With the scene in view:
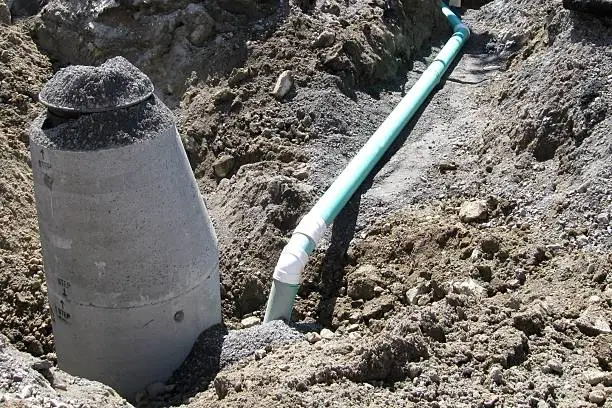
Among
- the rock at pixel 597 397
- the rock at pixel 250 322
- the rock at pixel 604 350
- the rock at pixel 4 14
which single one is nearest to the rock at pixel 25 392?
the rock at pixel 250 322

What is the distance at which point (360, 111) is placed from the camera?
10.3m

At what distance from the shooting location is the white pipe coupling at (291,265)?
24.6 ft

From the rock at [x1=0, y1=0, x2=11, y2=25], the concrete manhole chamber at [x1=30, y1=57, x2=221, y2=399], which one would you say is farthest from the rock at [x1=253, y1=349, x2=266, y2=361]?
the rock at [x1=0, y1=0, x2=11, y2=25]

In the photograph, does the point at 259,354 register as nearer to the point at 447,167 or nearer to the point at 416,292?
the point at 416,292

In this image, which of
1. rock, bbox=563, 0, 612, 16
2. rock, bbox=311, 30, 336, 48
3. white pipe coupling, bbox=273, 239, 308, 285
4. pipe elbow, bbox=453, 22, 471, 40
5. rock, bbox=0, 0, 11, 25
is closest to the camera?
white pipe coupling, bbox=273, 239, 308, 285

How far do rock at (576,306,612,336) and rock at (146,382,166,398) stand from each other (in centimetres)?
319

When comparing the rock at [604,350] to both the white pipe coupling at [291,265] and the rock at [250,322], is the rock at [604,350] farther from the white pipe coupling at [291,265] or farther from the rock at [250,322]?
the rock at [250,322]

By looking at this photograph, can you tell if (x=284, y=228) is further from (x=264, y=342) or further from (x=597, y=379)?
(x=597, y=379)

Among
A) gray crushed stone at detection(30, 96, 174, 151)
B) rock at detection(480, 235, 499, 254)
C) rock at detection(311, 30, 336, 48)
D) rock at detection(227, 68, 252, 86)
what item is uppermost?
gray crushed stone at detection(30, 96, 174, 151)

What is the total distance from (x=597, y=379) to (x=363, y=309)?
2415 mm

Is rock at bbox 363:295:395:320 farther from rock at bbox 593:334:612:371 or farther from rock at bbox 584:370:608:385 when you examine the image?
rock at bbox 584:370:608:385

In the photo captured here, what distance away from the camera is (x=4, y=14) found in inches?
457

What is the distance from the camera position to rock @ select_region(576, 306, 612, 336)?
6.15 metres

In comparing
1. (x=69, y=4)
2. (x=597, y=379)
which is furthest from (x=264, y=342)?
(x=69, y=4)
